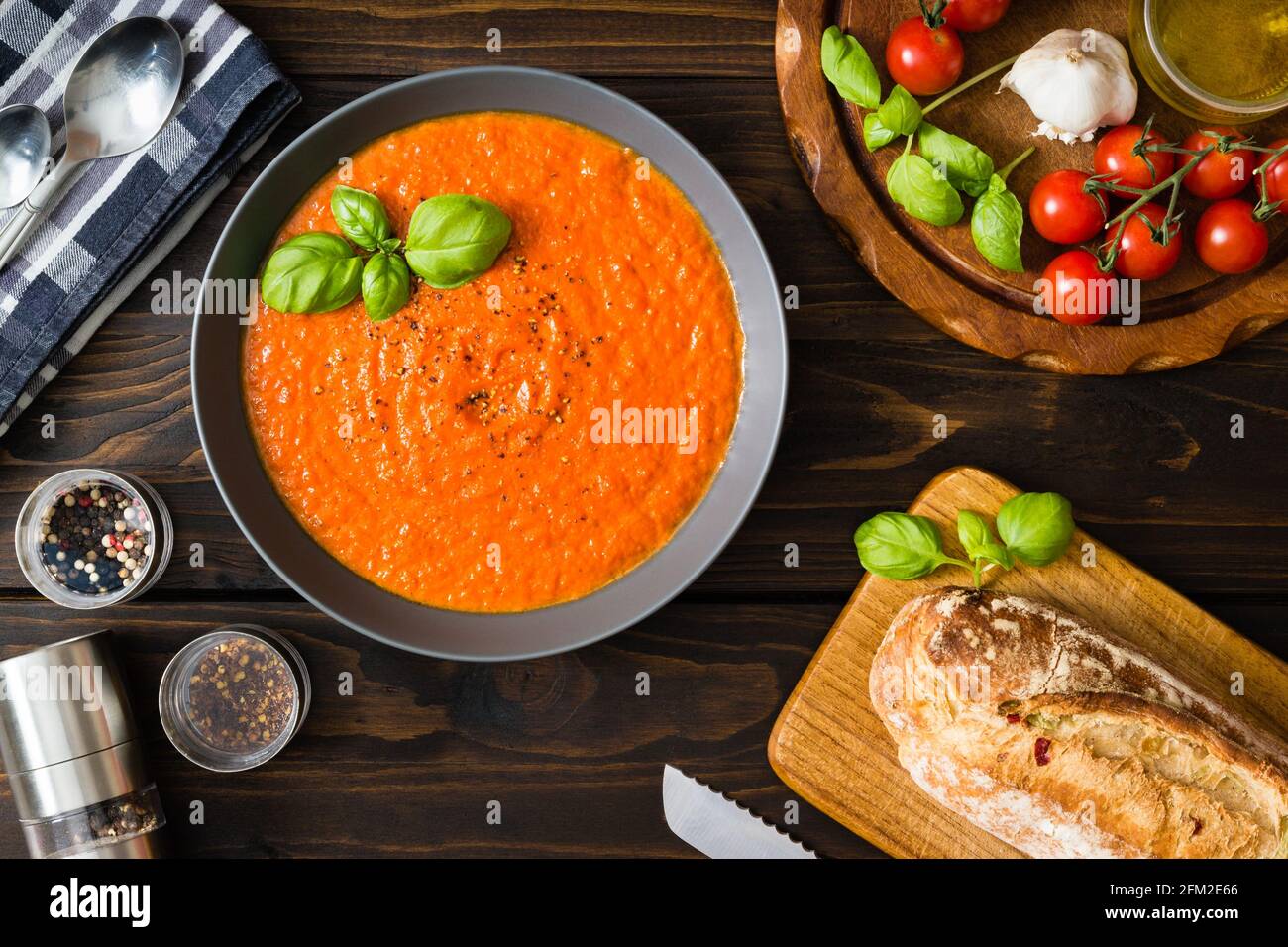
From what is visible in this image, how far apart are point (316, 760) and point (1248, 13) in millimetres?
3205

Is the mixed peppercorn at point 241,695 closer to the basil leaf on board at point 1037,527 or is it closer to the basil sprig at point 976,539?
the basil sprig at point 976,539

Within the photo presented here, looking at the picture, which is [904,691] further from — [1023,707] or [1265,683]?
[1265,683]

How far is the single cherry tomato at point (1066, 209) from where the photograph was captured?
2.35 m

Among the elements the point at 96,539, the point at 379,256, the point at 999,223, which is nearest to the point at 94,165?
the point at 379,256

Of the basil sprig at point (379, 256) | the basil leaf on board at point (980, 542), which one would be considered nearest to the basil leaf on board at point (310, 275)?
the basil sprig at point (379, 256)

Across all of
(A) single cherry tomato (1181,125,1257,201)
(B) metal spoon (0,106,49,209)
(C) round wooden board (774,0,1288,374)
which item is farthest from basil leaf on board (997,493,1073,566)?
(B) metal spoon (0,106,49,209)

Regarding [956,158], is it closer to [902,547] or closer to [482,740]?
[902,547]

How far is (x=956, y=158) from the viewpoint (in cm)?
235

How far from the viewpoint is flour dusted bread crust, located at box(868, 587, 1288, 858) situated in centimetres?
221

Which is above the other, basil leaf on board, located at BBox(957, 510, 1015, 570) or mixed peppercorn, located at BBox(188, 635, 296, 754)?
basil leaf on board, located at BBox(957, 510, 1015, 570)

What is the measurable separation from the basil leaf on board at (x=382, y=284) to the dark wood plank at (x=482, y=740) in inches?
35.0

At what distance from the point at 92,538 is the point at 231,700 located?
1.92 ft

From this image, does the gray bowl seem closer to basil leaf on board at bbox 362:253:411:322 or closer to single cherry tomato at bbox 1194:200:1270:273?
basil leaf on board at bbox 362:253:411:322

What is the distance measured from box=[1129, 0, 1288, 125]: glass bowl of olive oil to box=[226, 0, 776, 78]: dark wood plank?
989mm
